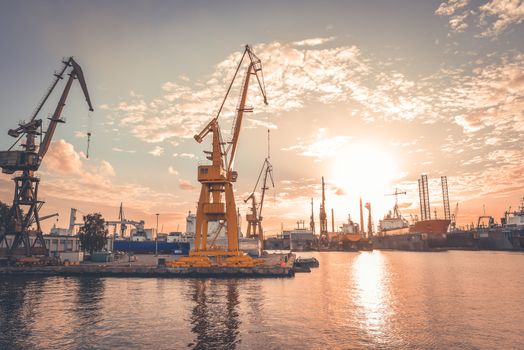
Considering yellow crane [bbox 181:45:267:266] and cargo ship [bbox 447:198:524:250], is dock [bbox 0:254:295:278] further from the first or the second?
cargo ship [bbox 447:198:524:250]

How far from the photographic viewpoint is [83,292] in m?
Answer: 39.5

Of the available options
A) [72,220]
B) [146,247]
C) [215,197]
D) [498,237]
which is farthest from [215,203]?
[498,237]

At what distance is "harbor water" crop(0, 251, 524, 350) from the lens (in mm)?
21266

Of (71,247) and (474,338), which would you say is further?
(71,247)

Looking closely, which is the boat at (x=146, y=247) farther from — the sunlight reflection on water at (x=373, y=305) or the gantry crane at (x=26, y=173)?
the sunlight reflection on water at (x=373, y=305)

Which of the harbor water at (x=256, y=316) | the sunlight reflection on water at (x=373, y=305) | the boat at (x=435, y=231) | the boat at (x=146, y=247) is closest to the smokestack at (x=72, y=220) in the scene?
the boat at (x=146, y=247)

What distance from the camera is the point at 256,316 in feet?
90.2

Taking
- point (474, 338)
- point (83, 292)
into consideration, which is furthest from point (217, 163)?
point (474, 338)

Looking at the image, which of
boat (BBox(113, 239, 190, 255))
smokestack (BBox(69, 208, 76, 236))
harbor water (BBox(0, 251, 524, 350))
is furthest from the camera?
smokestack (BBox(69, 208, 76, 236))

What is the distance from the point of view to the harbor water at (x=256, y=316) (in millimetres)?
21266

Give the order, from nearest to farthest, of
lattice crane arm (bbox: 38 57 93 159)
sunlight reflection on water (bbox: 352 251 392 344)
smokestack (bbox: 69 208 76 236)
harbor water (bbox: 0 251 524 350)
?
1. harbor water (bbox: 0 251 524 350)
2. sunlight reflection on water (bbox: 352 251 392 344)
3. lattice crane arm (bbox: 38 57 93 159)
4. smokestack (bbox: 69 208 76 236)

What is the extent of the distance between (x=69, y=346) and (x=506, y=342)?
26.8m

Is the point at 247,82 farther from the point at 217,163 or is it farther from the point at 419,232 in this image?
the point at 419,232

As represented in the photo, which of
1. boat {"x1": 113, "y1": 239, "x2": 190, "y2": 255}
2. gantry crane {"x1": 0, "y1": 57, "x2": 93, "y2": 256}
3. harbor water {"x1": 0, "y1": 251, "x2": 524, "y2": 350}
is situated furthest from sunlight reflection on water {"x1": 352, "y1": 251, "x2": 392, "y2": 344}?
boat {"x1": 113, "y1": 239, "x2": 190, "y2": 255}
